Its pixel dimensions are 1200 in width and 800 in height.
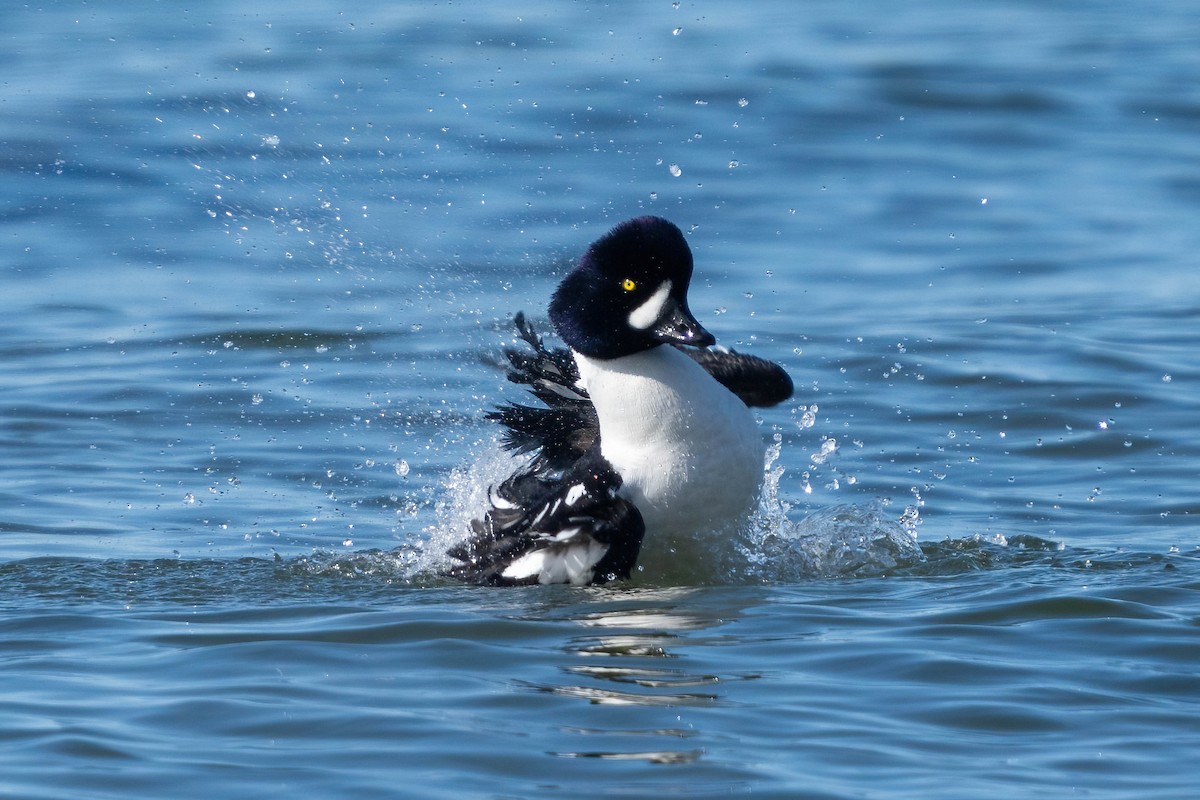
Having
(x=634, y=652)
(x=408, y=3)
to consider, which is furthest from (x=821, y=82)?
(x=634, y=652)

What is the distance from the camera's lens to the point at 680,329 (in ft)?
23.2

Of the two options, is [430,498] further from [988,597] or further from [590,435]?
[988,597]

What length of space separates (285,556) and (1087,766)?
4.17 m

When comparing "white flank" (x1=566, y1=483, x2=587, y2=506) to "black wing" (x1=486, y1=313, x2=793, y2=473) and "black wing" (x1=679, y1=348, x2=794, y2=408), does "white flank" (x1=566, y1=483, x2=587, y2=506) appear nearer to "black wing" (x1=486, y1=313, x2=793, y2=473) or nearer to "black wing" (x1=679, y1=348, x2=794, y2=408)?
"black wing" (x1=486, y1=313, x2=793, y2=473)

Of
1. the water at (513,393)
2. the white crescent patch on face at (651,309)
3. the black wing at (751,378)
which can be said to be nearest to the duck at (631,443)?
the white crescent patch on face at (651,309)

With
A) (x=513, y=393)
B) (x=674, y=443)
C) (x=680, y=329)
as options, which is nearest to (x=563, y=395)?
(x=674, y=443)

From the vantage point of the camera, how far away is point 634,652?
6227mm

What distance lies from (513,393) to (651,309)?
171 inches

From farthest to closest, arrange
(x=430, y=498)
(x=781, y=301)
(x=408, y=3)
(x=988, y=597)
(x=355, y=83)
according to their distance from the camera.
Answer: (x=408, y=3) → (x=355, y=83) → (x=781, y=301) → (x=430, y=498) → (x=988, y=597)

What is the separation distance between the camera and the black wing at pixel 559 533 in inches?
275

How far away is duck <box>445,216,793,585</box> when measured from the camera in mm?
7066

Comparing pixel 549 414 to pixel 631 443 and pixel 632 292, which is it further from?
pixel 632 292

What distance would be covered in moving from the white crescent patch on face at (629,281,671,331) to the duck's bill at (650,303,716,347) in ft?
0.10

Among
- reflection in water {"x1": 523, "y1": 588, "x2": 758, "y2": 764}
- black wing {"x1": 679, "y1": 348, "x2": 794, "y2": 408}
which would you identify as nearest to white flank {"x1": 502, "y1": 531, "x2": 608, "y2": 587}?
reflection in water {"x1": 523, "y1": 588, "x2": 758, "y2": 764}
